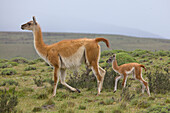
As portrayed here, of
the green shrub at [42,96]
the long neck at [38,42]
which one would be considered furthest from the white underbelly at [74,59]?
the green shrub at [42,96]

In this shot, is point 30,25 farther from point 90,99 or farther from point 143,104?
point 143,104

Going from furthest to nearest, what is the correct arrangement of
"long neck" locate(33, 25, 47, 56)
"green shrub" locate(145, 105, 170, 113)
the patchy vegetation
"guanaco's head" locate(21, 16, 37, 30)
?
"guanaco's head" locate(21, 16, 37, 30), "long neck" locate(33, 25, 47, 56), the patchy vegetation, "green shrub" locate(145, 105, 170, 113)

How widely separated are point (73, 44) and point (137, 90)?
107 inches

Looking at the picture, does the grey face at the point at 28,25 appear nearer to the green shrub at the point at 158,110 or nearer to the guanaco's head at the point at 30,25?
the guanaco's head at the point at 30,25

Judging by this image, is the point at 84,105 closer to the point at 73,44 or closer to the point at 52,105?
Result: the point at 52,105

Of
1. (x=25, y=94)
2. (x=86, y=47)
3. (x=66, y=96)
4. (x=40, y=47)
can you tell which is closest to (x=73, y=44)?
(x=86, y=47)

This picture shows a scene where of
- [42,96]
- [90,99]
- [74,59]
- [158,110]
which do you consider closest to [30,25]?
[74,59]

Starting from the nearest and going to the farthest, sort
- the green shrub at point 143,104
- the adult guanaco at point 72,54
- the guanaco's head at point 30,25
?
the green shrub at point 143,104 < the adult guanaco at point 72,54 < the guanaco's head at point 30,25

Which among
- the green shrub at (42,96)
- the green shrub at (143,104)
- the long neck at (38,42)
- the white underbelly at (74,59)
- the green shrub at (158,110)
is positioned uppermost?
the long neck at (38,42)

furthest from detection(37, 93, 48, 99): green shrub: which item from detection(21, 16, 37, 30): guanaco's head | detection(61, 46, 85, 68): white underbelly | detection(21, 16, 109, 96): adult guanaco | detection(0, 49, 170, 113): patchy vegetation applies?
detection(21, 16, 37, 30): guanaco's head

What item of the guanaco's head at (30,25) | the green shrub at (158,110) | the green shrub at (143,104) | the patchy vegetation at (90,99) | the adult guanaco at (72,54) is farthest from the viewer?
the guanaco's head at (30,25)

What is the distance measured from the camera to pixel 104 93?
8023 millimetres

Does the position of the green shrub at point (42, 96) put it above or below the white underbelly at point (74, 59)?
below

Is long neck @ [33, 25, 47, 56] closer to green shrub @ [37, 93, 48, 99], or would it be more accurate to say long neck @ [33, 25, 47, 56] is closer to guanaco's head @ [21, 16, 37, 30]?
guanaco's head @ [21, 16, 37, 30]
